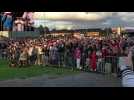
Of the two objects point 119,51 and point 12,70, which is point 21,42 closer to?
point 12,70

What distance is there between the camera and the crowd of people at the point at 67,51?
1345cm

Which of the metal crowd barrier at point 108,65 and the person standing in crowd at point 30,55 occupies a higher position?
the person standing in crowd at point 30,55

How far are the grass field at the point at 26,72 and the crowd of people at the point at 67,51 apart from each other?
141 mm

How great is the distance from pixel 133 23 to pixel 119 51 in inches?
27.9

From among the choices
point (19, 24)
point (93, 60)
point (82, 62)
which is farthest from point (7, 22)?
point (93, 60)

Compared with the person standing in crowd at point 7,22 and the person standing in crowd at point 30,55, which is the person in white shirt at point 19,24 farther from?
the person standing in crowd at point 30,55

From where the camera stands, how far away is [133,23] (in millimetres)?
13125

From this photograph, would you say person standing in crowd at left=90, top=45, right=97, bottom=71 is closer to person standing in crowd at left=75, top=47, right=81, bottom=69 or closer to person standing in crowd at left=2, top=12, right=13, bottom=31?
person standing in crowd at left=75, top=47, right=81, bottom=69

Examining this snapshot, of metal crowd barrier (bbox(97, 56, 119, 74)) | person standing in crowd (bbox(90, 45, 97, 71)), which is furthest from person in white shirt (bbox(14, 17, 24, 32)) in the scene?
metal crowd barrier (bbox(97, 56, 119, 74))

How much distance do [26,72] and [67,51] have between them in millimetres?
1096

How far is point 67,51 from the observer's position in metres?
13.8

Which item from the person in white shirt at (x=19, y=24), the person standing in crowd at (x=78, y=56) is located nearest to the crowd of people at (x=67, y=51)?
the person standing in crowd at (x=78, y=56)
